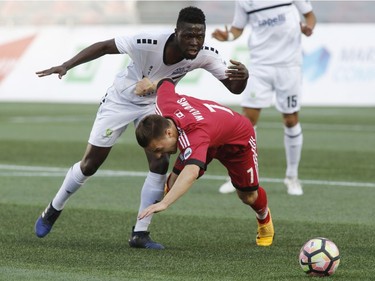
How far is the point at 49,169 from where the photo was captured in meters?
14.3

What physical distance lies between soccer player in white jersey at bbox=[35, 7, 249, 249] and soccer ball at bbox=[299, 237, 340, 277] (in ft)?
5.45

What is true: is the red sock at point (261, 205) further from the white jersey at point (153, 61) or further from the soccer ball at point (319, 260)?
the soccer ball at point (319, 260)

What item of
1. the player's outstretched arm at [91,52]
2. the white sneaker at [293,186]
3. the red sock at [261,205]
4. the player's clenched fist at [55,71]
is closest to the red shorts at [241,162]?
the red sock at [261,205]

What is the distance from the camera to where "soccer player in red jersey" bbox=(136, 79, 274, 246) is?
721cm

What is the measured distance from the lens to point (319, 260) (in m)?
7.02

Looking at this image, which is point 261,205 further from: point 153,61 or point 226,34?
point 226,34

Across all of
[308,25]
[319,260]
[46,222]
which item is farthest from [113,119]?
[308,25]

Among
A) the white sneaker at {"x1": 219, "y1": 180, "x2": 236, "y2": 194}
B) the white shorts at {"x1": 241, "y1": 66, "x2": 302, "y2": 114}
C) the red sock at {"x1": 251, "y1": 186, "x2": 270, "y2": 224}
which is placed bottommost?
the white sneaker at {"x1": 219, "y1": 180, "x2": 236, "y2": 194}

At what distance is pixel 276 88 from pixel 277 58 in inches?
14.6

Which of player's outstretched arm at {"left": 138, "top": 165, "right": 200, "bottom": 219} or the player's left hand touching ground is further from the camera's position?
the player's left hand touching ground

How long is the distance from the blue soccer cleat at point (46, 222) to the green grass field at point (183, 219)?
0.10 meters

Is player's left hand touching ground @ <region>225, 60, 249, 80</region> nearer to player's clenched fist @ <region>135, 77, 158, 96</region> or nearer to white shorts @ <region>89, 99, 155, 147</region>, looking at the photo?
player's clenched fist @ <region>135, 77, 158, 96</region>

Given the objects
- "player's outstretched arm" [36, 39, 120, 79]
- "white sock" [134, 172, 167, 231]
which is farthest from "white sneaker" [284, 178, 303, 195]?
"player's outstretched arm" [36, 39, 120, 79]

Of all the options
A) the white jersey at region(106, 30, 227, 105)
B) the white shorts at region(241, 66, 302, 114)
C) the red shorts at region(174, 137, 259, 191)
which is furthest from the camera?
the white shorts at region(241, 66, 302, 114)
